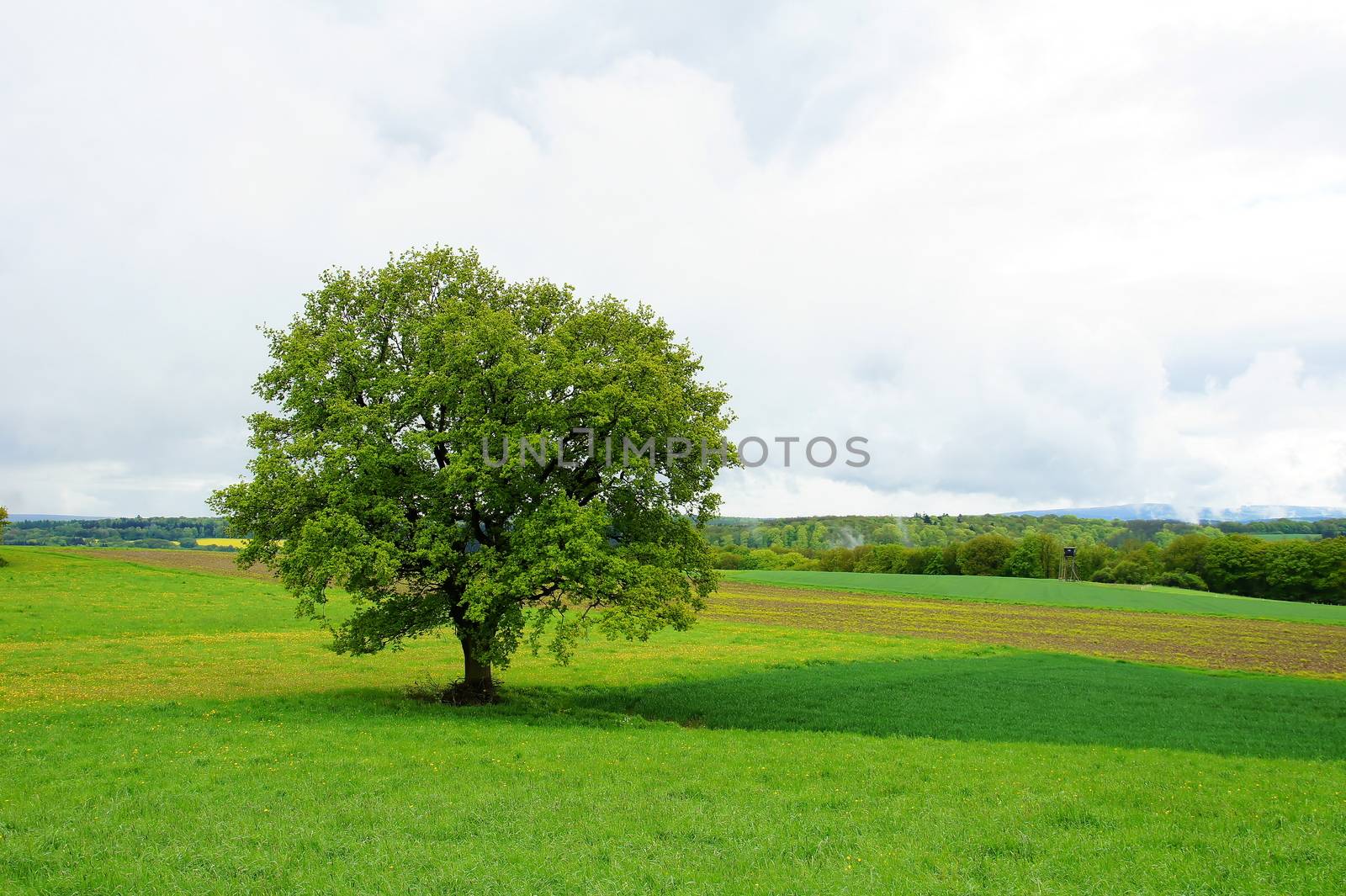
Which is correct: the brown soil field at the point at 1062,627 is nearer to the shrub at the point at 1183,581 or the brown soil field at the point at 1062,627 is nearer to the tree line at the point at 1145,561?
the tree line at the point at 1145,561

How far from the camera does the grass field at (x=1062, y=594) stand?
86.9m

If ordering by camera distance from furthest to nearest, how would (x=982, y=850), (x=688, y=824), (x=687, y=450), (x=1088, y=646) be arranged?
1. (x=1088, y=646)
2. (x=687, y=450)
3. (x=688, y=824)
4. (x=982, y=850)

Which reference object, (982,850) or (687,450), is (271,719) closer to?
(687,450)

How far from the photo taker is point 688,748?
20.3 meters

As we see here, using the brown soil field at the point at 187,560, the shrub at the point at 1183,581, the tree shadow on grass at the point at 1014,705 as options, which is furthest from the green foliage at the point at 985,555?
the brown soil field at the point at 187,560

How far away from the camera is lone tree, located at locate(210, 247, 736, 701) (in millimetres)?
23078

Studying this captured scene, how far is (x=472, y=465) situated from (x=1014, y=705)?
76.7 ft

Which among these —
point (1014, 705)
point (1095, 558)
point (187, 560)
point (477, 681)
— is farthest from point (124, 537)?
point (1095, 558)

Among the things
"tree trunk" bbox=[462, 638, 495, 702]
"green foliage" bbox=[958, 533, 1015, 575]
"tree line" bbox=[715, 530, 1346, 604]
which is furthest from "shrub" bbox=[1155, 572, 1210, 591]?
"tree trunk" bbox=[462, 638, 495, 702]

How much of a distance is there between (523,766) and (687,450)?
11.8 m

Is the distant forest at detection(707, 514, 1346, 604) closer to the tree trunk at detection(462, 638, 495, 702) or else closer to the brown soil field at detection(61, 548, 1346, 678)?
the brown soil field at detection(61, 548, 1346, 678)

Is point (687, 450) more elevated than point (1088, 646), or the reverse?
point (687, 450)

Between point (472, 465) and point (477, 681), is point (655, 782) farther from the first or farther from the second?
point (477, 681)

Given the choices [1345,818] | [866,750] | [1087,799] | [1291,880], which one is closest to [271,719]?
[866,750]
